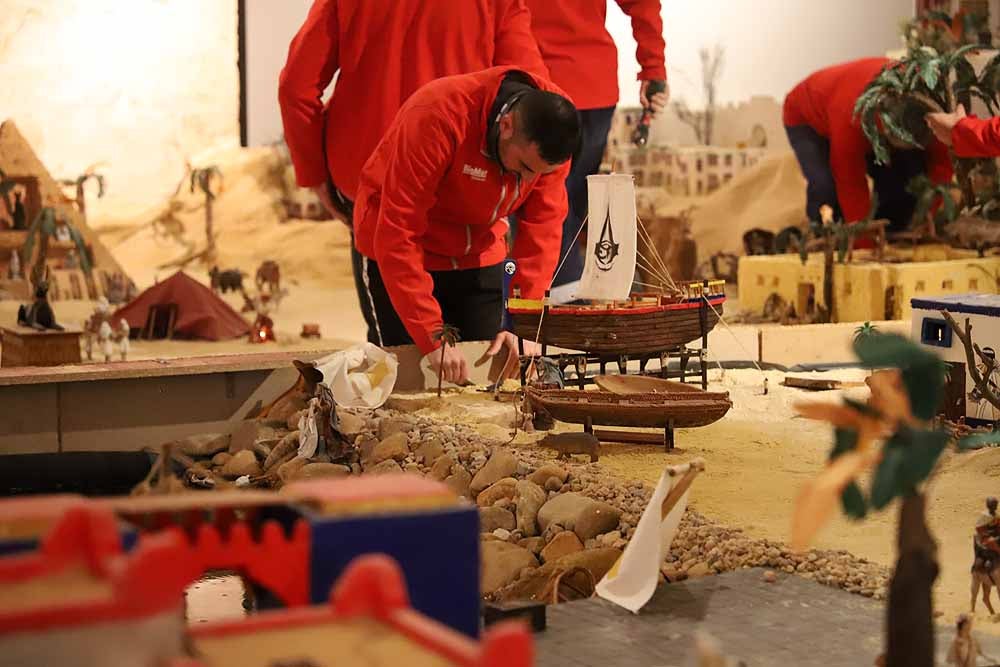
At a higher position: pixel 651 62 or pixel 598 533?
pixel 651 62

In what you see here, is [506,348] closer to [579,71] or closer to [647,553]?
[579,71]

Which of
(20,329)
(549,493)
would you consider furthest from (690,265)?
(549,493)

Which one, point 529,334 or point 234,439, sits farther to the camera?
point 234,439

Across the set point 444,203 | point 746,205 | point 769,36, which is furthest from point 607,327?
point 746,205

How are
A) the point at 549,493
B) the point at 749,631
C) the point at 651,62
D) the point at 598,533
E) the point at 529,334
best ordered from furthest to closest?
the point at 651,62, the point at 529,334, the point at 549,493, the point at 598,533, the point at 749,631

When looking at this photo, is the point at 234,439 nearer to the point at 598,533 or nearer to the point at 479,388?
the point at 479,388

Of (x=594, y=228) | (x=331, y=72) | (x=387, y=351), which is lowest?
(x=387, y=351)

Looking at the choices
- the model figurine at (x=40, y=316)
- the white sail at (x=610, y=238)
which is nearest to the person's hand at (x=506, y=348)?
the white sail at (x=610, y=238)

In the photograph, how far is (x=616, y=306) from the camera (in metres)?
7.13

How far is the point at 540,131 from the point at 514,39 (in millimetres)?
1772

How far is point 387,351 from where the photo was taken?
7.27 m

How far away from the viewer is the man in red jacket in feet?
21.0

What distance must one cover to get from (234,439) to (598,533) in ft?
8.68

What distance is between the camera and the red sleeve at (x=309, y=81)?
7.69 metres
